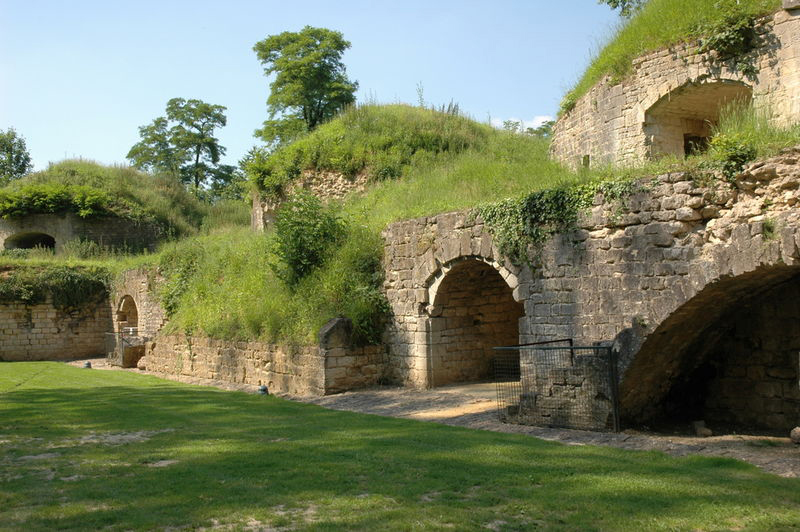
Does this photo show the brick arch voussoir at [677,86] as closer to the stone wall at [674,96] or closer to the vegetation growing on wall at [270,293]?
the stone wall at [674,96]

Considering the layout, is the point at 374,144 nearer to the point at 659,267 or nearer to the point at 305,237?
the point at 305,237

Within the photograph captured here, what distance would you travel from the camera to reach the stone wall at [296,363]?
13086 mm

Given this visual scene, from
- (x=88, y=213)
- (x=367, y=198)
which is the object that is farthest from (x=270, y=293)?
(x=88, y=213)

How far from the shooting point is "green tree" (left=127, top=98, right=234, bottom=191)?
42125 mm

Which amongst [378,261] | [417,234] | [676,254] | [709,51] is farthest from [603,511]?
[709,51]

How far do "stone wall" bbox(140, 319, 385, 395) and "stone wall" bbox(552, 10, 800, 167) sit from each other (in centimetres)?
573

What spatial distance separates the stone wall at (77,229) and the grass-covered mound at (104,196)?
317mm

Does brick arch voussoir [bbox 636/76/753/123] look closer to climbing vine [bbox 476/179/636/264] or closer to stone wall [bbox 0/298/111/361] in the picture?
climbing vine [bbox 476/179/636/264]

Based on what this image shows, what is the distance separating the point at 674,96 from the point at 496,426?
7.79 metres

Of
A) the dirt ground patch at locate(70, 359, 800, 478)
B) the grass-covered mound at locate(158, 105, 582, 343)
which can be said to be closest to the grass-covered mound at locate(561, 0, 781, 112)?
the grass-covered mound at locate(158, 105, 582, 343)

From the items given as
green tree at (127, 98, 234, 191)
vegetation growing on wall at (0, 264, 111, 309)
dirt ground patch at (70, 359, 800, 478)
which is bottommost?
dirt ground patch at (70, 359, 800, 478)

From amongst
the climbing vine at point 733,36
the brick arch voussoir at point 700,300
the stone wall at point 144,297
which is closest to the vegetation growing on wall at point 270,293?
the stone wall at point 144,297

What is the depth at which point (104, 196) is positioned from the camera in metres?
30.6

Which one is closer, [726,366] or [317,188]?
[726,366]
